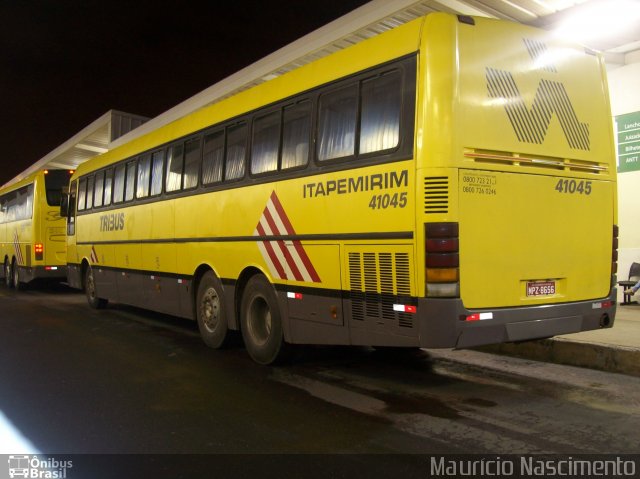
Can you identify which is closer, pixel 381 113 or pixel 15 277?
pixel 381 113

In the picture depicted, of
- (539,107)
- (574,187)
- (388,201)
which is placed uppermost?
(539,107)

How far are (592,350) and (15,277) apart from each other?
18651 mm

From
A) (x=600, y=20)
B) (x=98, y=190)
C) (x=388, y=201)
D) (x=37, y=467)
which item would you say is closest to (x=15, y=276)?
(x=98, y=190)

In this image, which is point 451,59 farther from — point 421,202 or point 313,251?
point 313,251

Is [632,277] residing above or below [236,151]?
below

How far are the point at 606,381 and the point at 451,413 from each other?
2.18 meters

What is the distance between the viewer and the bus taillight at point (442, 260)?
4.84 metres

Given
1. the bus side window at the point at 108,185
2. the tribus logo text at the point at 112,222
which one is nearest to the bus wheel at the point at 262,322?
the tribus logo text at the point at 112,222

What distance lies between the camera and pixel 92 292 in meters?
13.2

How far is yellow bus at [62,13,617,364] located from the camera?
194 inches

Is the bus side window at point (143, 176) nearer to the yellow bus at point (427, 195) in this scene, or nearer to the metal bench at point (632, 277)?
the yellow bus at point (427, 195)

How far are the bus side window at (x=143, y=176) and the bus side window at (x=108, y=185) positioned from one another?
168 centimetres

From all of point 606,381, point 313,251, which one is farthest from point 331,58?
point 606,381

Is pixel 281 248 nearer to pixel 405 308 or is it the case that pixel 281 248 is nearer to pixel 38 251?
pixel 405 308
